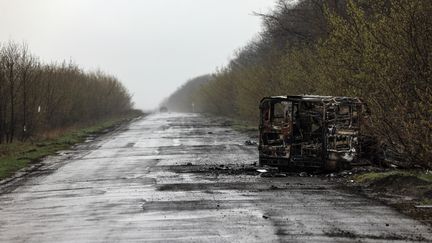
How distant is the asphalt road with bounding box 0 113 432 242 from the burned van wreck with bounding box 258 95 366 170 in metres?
0.80

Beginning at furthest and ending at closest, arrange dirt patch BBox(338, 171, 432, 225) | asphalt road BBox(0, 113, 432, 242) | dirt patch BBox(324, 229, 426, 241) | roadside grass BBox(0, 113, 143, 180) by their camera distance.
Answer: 1. roadside grass BBox(0, 113, 143, 180)
2. dirt patch BBox(338, 171, 432, 225)
3. asphalt road BBox(0, 113, 432, 242)
4. dirt patch BBox(324, 229, 426, 241)

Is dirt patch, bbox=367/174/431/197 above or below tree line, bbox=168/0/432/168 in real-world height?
below

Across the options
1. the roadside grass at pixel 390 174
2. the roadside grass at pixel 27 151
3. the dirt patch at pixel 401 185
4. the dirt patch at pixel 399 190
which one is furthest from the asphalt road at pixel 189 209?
the roadside grass at pixel 27 151

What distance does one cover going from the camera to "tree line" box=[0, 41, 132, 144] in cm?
2831

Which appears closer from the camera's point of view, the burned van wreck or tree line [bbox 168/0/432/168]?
tree line [bbox 168/0/432/168]

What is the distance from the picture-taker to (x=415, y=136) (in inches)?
449

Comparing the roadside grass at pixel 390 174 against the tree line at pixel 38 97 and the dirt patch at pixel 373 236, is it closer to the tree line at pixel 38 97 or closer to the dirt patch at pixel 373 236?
the dirt patch at pixel 373 236

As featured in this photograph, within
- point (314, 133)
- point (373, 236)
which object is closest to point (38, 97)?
point (314, 133)

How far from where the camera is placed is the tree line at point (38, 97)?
1115 inches

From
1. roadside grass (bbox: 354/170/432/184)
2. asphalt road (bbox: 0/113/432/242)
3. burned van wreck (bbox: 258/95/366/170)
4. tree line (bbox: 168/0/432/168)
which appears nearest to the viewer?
asphalt road (bbox: 0/113/432/242)

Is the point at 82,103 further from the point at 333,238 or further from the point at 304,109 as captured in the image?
the point at 333,238

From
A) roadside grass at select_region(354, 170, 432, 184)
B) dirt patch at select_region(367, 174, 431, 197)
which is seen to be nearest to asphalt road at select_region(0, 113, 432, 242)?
roadside grass at select_region(354, 170, 432, 184)

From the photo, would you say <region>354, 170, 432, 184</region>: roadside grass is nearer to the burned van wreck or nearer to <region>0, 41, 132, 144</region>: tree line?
the burned van wreck

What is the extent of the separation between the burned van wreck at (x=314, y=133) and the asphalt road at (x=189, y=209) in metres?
0.80
